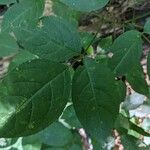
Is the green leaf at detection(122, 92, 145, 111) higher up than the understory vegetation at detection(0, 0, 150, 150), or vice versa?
the understory vegetation at detection(0, 0, 150, 150)

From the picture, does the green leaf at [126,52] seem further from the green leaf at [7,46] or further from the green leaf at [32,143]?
the green leaf at [32,143]

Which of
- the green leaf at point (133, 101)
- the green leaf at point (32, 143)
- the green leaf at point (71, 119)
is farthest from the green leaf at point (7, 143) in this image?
the green leaf at point (133, 101)

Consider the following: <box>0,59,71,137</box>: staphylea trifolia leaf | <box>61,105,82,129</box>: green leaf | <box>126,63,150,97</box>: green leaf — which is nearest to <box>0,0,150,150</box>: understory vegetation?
<box>0,59,71,137</box>: staphylea trifolia leaf

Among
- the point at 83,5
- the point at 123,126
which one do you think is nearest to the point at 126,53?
the point at 83,5

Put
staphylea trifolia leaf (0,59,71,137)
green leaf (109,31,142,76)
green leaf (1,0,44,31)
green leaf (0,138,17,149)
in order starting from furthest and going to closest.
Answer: green leaf (0,138,17,149), green leaf (1,0,44,31), green leaf (109,31,142,76), staphylea trifolia leaf (0,59,71,137)

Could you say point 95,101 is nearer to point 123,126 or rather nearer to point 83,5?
point 83,5

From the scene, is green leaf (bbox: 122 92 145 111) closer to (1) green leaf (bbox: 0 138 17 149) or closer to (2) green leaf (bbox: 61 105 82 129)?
(2) green leaf (bbox: 61 105 82 129)
